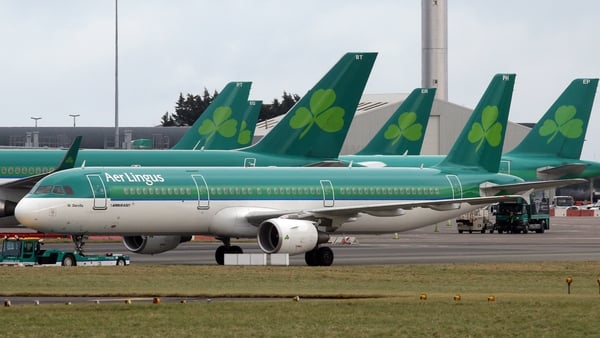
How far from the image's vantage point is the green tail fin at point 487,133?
60.4 m

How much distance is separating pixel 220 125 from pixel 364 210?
3394 centimetres

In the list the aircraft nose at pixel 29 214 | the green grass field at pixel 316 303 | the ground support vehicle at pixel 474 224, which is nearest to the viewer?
the green grass field at pixel 316 303

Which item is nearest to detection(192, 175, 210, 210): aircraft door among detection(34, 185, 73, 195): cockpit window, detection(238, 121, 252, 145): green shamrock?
detection(34, 185, 73, 195): cockpit window

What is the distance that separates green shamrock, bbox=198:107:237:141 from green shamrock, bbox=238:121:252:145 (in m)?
0.74

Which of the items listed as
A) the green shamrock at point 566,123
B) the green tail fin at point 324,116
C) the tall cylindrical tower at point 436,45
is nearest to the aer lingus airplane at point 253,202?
the green tail fin at point 324,116

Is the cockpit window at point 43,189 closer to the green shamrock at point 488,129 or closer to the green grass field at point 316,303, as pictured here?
the green grass field at point 316,303

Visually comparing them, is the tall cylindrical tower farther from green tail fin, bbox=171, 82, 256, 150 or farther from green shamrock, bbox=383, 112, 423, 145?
green tail fin, bbox=171, 82, 256, 150

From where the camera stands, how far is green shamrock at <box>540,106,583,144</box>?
293 feet

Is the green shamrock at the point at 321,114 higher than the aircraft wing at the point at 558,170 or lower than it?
higher

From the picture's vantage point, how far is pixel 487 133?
61.5 metres

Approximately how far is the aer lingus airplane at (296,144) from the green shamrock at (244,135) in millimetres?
19701

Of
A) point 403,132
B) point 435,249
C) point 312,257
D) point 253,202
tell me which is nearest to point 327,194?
point 253,202

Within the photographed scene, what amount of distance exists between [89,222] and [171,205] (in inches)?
122

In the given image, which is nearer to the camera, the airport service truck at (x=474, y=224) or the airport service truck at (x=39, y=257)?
the airport service truck at (x=39, y=257)
